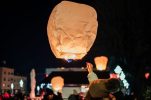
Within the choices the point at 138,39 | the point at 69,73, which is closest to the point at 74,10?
the point at 138,39

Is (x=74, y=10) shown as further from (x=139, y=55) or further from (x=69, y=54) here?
(x=139, y=55)

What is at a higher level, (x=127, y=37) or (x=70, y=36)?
(x=127, y=37)

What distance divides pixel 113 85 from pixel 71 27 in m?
2.54

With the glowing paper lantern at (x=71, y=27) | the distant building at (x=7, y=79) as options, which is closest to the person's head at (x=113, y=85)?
the glowing paper lantern at (x=71, y=27)

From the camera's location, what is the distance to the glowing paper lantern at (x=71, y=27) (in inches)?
249

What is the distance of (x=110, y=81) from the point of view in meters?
4.08

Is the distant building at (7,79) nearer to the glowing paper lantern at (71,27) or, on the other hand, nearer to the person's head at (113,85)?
the glowing paper lantern at (71,27)

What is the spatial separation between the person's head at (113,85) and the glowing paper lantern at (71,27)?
240 centimetres

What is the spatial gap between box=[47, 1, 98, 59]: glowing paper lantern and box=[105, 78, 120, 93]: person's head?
94.4 inches

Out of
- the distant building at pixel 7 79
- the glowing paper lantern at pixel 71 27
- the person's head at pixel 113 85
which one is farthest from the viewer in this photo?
the distant building at pixel 7 79

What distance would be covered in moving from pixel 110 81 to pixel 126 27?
15459 mm

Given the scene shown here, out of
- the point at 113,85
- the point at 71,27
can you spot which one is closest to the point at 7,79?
the point at 71,27

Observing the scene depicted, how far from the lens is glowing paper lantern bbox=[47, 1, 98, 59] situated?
6.32 meters

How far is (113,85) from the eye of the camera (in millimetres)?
4055
